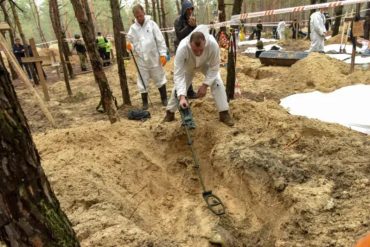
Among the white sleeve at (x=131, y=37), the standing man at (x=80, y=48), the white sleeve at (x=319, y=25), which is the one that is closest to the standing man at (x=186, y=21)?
the white sleeve at (x=131, y=37)

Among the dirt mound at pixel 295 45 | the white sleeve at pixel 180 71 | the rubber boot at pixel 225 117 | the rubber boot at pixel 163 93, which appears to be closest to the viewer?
the white sleeve at pixel 180 71

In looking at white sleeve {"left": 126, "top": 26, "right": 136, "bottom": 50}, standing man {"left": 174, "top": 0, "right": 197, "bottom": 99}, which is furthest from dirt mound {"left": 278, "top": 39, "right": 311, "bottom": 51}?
white sleeve {"left": 126, "top": 26, "right": 136, "bottom": 50}

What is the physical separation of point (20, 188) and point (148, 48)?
523 centimetres

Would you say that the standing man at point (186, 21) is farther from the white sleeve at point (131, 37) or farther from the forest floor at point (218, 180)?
the forest floor at point (218, 180)

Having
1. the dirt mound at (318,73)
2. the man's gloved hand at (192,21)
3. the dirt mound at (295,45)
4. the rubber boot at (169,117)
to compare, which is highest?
the man's gloved hand at (192,21)

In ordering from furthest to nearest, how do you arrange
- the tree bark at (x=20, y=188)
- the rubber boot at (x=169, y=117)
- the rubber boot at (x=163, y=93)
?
the rubber boot at (x=163, y=93)
the rubber boot at (x=169, y=117)
the tree bark at (x=20, y=188)

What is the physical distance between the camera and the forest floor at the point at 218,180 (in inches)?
106

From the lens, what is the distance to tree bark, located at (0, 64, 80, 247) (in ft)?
4.16

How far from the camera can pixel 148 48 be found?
6281 millimetres

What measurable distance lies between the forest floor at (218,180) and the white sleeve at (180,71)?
2.03ft

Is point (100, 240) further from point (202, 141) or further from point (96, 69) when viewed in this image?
point (96, 69)

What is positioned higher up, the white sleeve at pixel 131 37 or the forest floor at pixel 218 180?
the white sleeve at pixel 131 37

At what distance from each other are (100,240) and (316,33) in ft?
31.7

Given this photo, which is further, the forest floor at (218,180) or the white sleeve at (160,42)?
the white sleeve at (160,42)
